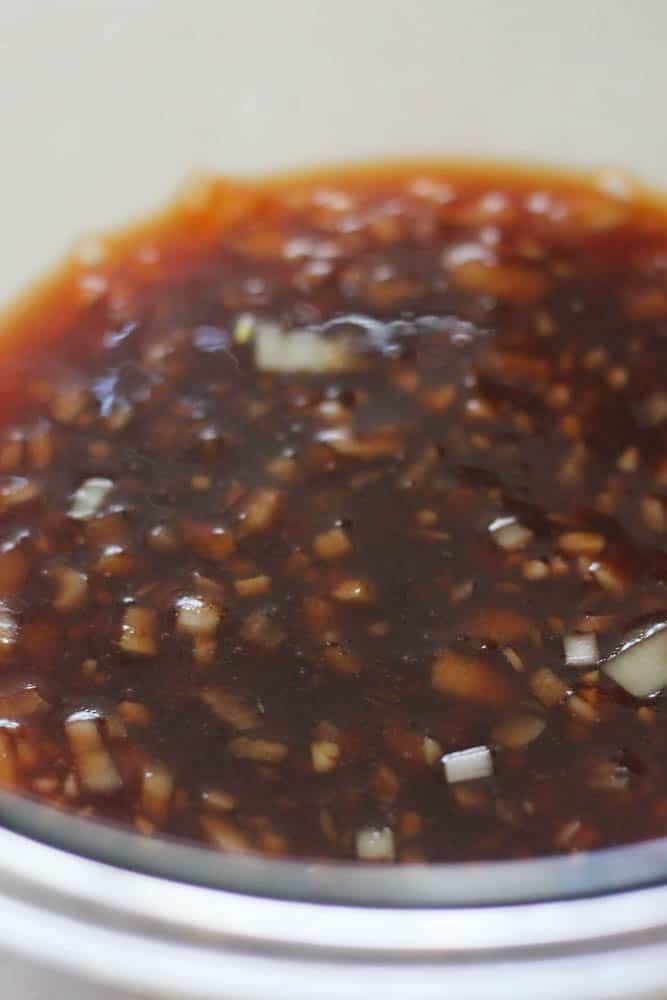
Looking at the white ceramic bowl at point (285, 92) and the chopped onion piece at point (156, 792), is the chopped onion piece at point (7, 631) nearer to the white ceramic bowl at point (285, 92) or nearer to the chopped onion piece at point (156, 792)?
the chopped onion piece at point (156, 792)

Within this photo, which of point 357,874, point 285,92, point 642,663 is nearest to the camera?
point 357,874

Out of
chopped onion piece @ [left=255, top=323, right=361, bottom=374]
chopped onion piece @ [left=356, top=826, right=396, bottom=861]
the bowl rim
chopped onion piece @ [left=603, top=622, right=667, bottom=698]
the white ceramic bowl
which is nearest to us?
the bowl rim

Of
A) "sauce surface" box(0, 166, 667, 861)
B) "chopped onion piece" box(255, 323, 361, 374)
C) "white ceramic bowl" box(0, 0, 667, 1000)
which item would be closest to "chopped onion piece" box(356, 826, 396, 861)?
"sauce surface" box(0, 166, 667, 861)

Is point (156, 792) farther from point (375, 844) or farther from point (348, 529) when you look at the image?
point (348, 529)

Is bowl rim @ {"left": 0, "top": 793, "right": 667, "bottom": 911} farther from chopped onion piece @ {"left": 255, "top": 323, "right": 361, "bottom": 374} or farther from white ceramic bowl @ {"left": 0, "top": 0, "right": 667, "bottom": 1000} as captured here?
white ceramic bowl @ {"left": 0, "top": 0, "right": 667, "bottom": 1000}

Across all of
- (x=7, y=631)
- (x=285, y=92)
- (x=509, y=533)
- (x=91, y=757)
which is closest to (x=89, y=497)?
(x=7, y=631)

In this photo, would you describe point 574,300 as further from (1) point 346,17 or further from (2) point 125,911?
(2) point 125,911
